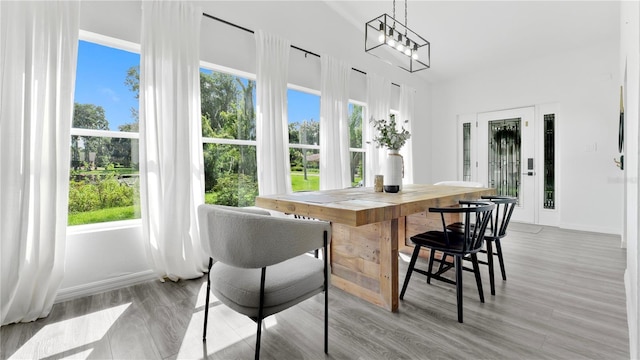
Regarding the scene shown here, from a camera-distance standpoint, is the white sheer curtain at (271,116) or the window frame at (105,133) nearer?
the window frame at (105,133)

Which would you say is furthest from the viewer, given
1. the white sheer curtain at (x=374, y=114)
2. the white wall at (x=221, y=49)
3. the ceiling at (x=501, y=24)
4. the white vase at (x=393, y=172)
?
the white sheer curtain at (x=374, y=114)

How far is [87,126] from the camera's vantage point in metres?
2.43

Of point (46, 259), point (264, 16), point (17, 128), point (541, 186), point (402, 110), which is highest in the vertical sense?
point (264, 16)

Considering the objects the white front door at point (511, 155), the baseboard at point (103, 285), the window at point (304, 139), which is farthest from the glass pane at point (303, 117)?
the white front door at point (511, 155)

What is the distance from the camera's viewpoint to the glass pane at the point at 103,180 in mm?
2406

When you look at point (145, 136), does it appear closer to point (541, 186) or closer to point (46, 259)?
point (46, 259)

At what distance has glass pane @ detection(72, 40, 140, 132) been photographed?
2414 millimetres

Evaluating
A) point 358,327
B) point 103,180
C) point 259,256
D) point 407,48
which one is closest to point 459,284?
point 358,327

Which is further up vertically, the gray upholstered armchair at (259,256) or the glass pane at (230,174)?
the glass pane at (230,174)

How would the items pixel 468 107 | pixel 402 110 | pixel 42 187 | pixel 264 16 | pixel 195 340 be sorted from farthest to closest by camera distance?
pixel 468 107
pixel 402 110
pixel 264 16
pixel 42 187
pixel 195 340

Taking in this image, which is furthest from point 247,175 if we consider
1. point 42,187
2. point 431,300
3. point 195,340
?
point 431,300

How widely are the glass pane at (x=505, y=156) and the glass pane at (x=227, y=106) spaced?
467cm

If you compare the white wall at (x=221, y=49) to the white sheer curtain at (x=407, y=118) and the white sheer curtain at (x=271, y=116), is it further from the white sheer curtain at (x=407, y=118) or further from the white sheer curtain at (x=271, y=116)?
the white sheer curtain at (x=407, y=118)

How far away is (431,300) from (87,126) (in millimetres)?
3161
